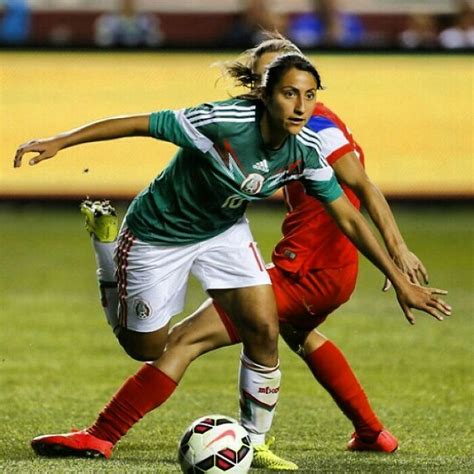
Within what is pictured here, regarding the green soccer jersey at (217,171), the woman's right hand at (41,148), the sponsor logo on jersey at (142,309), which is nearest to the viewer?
the woman's right hand at (41,148)

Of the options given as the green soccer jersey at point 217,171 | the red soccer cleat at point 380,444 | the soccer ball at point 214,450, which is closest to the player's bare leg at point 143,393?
the green soccer jersey at point 217,171

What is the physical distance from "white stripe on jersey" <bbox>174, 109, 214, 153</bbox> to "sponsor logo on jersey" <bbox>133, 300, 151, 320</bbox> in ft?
2.58

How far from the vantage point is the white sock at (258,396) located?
6730 mm

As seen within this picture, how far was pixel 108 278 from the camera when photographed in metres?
7.16

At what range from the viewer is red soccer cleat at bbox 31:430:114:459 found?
267 inches

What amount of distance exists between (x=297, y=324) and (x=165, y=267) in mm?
774

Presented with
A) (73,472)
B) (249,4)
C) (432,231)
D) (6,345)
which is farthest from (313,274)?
(249,4)

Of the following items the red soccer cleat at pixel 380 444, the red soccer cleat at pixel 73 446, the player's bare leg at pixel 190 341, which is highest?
the player's bare leg at pixel 190 341

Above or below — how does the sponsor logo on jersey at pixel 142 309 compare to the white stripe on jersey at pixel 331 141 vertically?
below

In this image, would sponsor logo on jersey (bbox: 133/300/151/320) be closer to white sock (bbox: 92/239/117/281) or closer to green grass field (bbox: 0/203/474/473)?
white sock (bbox: 92/239/117/281)

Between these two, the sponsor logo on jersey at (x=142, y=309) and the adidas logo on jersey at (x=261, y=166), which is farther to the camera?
the sponsor logo on jersey at (x=142, y=309)

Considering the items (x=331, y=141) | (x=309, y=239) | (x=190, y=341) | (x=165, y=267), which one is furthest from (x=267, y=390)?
(x=331, y=141)

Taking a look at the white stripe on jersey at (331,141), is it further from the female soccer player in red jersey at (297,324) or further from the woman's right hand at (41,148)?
the woman's right hand at (41,148)

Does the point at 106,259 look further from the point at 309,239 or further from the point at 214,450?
the point at 214,450
